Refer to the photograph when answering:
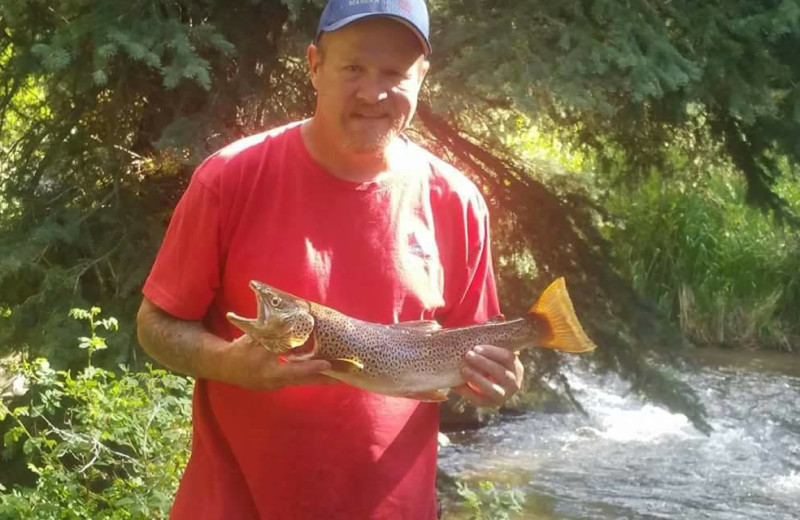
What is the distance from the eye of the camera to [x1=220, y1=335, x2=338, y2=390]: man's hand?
2102mm

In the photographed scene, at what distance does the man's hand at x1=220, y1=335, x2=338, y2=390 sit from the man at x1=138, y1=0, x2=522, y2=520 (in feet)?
0.21

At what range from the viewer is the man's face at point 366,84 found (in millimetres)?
2318

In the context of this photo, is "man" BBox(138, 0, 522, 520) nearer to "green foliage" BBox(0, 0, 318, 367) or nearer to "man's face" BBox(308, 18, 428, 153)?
"man's face" BBox(308, 18, 428, 153)

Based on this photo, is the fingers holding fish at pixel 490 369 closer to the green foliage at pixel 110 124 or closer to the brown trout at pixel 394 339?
the brown trout at pixel 394 339

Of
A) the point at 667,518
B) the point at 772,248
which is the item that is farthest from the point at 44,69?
the point at 772,248

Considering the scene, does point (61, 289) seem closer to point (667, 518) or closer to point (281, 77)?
point (281, 77)

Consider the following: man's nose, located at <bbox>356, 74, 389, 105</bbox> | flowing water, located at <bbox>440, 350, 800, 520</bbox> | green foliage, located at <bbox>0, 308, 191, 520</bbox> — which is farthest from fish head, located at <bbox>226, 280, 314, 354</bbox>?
flowing water, located at <bbox>440, 350, 800, 520</bbox>

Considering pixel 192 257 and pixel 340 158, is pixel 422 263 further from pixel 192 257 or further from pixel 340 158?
pixel 192 257

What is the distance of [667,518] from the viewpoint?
24.1ft

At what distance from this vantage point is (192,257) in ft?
7.34

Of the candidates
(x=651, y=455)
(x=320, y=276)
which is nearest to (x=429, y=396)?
(x=320, y=276)

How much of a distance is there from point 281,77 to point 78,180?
1.23 m

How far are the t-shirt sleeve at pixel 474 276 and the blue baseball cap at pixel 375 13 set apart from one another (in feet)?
1.35

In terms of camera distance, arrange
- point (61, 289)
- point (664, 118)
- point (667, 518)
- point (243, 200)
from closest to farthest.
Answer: point (243, 200)
point (61, 289)
point (664, 118)
point (667, 518)
